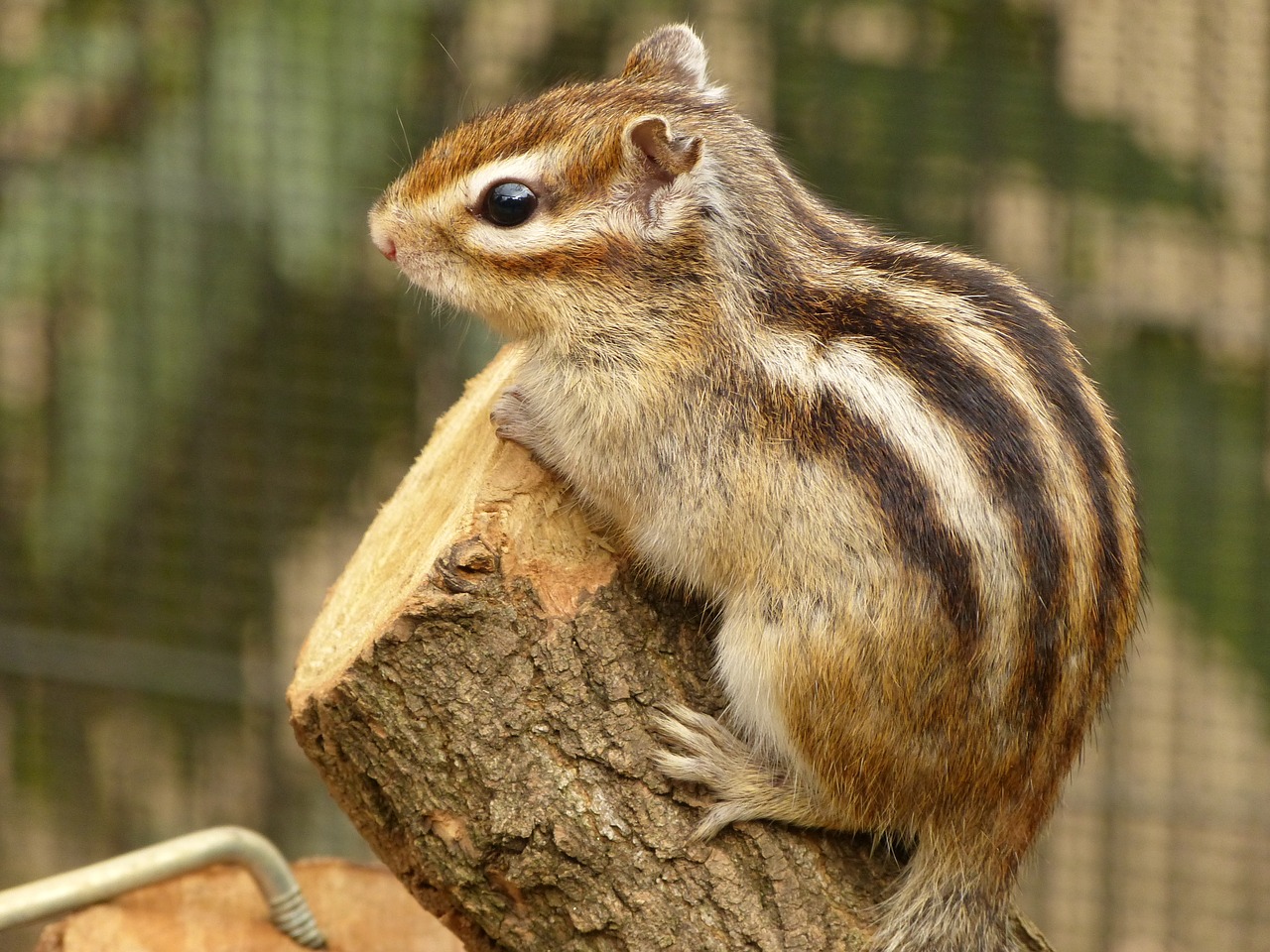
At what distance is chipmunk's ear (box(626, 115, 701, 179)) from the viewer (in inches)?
120

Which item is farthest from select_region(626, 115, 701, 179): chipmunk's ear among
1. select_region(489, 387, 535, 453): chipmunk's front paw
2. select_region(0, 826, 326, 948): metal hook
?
select_region(0, 826, 326, 948): metal hook

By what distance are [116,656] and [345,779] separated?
15.1 ft

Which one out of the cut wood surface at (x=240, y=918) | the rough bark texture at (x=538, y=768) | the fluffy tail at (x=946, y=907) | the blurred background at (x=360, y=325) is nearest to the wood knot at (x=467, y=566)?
the rough bark texture at (x=538, y=768)

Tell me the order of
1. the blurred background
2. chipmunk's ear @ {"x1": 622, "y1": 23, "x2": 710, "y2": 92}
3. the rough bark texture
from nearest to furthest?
the rough bark texture → chipmunk's ear @ {"x1": 622, "y1": 23, "x2": 710, "y2": 92} → the blurred background

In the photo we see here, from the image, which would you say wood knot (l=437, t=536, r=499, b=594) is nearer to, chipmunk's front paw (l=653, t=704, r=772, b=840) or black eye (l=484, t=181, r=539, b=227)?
chipmunk's front paw (l=653, t=704, r=772, b=840)

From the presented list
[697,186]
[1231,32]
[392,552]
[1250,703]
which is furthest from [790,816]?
[1231,32]

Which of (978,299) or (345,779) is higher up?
(978,299)

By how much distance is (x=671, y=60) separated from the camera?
3.62 metres

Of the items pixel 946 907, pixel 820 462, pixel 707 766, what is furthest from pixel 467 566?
pixel 946 907

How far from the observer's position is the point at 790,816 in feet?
9.38

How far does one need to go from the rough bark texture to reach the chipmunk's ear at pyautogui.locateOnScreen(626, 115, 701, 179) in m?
0.77

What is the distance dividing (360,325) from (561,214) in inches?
179

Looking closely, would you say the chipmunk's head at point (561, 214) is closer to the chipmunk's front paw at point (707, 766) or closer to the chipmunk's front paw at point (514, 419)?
the chipmunk's front paw at point (514, 419)

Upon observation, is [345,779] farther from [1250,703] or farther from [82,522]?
[1250,703]
